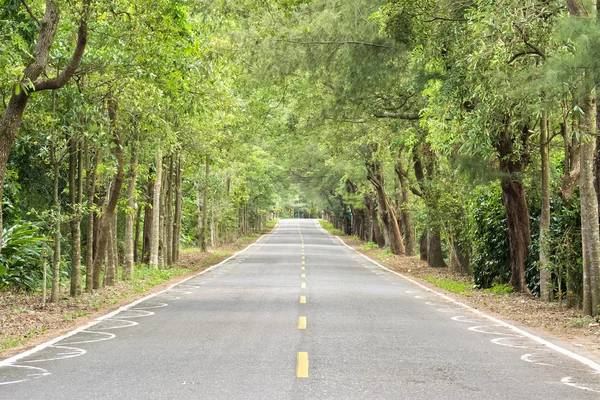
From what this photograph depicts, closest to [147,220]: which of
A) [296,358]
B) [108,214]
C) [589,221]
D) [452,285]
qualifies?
[108,214]

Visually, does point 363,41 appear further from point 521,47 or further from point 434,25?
point 521,47

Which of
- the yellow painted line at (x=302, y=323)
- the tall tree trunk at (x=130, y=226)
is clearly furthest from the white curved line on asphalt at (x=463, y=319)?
the tall tree trunk at (x=130, y=226)

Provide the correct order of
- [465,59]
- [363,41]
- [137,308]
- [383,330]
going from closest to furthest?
[383,330] → [465,59] → [137,308] → [363,41]

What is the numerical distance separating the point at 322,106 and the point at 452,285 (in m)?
6.65

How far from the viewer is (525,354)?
923 centimetres

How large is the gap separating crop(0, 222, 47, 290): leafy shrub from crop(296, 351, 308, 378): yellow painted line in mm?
9994

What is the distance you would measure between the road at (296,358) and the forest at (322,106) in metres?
2.94

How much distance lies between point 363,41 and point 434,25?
12.4ft

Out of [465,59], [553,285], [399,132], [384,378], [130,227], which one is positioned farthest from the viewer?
[399,132]

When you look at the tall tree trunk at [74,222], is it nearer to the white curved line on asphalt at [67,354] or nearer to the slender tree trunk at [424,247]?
the white curved line on asphalt at [67,354]

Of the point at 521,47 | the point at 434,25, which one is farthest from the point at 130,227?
the point at 521,47

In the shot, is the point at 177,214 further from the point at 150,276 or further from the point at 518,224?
the point at 518,224

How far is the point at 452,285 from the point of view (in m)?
21.4

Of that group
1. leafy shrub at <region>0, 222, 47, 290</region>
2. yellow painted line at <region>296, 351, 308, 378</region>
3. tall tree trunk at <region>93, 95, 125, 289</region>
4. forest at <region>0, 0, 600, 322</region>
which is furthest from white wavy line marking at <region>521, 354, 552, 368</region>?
leafy shrub at <region>0, 222, 47, 290</region>
